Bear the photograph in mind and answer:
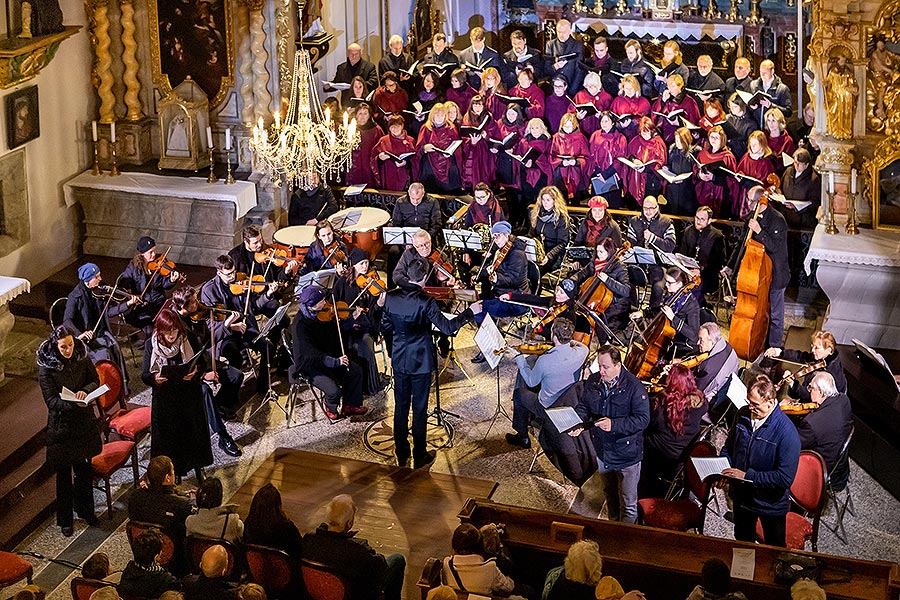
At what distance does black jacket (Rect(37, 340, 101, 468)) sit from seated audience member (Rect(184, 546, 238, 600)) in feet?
7.31

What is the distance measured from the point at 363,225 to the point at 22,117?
10.7 ft

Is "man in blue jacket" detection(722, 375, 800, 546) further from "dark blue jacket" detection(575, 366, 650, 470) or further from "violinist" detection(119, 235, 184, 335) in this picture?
"violinist" detection(119, 235, 184, 335)

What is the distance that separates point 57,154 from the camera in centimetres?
1332

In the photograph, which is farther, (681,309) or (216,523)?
(681,309)

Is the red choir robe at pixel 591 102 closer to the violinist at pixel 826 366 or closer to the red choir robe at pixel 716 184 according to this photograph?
the red choir robe at pixel 716 184

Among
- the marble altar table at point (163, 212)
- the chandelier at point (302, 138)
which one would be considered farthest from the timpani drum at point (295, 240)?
the marble altar table at point (163, 212)

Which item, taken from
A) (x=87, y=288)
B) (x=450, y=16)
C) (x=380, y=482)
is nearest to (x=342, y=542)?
(x=380, y=482)

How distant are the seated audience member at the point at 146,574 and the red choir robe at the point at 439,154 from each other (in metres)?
7.12

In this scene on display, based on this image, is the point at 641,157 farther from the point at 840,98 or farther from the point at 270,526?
the point at 270,526

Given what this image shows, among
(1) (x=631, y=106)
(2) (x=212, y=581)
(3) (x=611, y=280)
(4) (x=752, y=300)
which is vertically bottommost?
(2) (x=212, y=581)

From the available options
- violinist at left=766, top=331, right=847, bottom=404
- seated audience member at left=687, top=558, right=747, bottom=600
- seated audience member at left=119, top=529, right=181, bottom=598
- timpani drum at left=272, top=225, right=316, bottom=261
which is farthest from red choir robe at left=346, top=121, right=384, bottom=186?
seated audience member at left=687, top=558, right=747, bottom=600

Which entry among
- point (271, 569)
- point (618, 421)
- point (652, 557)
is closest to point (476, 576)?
point (652, 557)

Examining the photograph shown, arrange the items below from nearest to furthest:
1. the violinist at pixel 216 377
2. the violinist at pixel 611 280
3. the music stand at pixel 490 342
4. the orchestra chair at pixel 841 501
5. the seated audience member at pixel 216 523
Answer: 1. the seated audience member at pixel 216 523
2. the orchestra chair at pixel 841 501
3. the music stand at pixel 490 342
4. the violinist at pixel 216 377
5. the violinist at pixel 611 280

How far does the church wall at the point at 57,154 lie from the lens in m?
12.9
